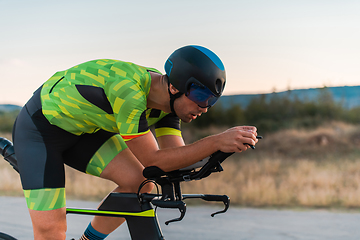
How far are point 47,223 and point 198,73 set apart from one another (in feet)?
3.52

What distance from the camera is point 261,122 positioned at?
21281 millimetres

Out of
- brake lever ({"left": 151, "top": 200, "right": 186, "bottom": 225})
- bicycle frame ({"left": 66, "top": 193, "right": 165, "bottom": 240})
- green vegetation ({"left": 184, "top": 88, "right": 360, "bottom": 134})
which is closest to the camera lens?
brake lever ({"left": 151, "top": 200, "right": 186, "bottom": 225})

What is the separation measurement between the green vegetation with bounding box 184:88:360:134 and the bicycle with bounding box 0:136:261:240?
18655 millimetres

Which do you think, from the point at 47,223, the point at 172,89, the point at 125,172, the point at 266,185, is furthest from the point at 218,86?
the point at 266,185

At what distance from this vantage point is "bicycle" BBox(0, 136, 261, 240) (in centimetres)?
168

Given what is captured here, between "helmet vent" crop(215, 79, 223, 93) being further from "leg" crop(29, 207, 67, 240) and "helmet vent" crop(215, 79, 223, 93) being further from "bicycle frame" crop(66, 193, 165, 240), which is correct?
"leg" crop(29, 207, 67, 240)

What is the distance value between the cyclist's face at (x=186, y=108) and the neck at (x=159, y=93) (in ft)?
0.18

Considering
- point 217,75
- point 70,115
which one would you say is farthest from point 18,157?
point 217,75

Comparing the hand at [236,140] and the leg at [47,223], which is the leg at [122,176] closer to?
the leg at [47,223]

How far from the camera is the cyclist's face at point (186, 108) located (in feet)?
6.02

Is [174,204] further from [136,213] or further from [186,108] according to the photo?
[186,108]

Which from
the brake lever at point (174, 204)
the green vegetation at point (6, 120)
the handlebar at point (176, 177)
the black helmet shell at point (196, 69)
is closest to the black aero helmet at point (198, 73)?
the black helmet shell at point (196, 69)

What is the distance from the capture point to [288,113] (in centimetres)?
2227

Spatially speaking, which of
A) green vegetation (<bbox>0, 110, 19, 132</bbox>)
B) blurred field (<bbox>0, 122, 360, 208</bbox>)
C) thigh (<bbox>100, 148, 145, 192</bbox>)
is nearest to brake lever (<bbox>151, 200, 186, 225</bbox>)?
thigh (<bbox>100, 148, 145, 192</bbox>)
